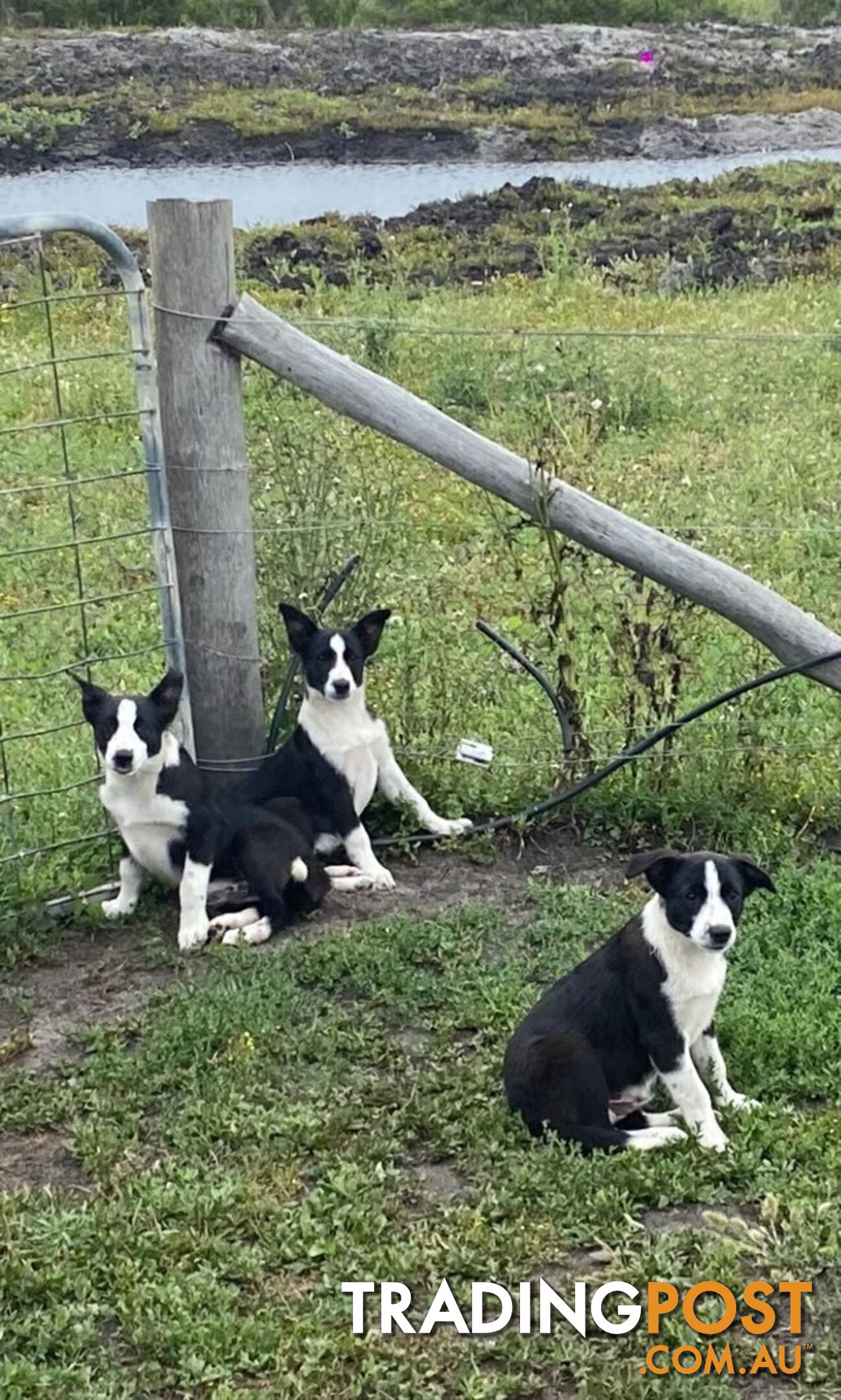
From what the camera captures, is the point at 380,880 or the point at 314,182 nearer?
the point at 380,880

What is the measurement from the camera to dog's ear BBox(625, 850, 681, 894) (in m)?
4.53

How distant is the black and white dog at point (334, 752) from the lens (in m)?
6.00

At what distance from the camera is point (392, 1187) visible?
14.1 feet

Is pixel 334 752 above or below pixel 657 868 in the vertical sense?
below

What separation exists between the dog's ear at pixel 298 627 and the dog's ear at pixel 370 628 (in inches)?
5.9

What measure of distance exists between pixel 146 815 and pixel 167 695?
0.39m

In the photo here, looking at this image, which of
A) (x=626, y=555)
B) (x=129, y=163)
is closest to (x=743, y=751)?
(x=626, y=555)

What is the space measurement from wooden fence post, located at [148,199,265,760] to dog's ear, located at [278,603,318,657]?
19 cm

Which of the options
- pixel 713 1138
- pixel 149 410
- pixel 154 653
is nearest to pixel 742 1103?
pixel 713 1138

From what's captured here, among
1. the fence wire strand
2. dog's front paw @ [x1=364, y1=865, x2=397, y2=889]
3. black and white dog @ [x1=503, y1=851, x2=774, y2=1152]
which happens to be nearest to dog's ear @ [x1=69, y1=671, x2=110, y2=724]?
the fence wire strand

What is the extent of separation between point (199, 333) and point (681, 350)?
28.0ft

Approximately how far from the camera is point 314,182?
31297 millimetres

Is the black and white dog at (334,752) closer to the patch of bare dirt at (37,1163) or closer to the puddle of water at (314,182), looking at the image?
the patch of bare dirt at (37,1163)

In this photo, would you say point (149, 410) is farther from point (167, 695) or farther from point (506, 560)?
point (506, 560)
